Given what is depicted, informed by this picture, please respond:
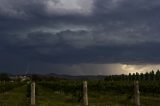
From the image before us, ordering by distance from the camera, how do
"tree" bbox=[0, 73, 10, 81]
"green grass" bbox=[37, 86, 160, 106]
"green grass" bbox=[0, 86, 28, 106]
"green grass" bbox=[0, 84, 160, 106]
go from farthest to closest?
"tree" bbox=[0, 73, 10, 81]
"green grass" bbox=[37, 86, 160, 106]
"green grass" bbox=[0, 84, 160, 106]
"green grass" bbox=[0, 86, 28, 106]

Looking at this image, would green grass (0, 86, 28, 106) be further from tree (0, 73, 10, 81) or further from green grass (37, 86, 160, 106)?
tree (0, 73, 10, 81)

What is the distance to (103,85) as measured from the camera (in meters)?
73.1

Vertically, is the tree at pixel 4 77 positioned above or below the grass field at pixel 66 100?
above

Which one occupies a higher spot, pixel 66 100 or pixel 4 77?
pixel 4 77

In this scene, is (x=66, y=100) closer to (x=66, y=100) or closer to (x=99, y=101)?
(x=66, y=100)

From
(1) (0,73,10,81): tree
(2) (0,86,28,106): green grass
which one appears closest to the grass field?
(2) (0,86,28,106): green grass

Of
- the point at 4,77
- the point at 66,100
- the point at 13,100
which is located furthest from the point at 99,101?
the point at 4,77

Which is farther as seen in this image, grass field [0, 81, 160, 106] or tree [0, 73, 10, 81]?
tree [0, 73, 10, 81]

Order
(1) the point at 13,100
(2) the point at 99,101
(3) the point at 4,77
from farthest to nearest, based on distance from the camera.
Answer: (3) the point at 4,77 < (2) the point at 99,101 < (1) the point at 13,100

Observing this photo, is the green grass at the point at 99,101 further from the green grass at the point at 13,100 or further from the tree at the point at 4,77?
the tree at the point at 4,77

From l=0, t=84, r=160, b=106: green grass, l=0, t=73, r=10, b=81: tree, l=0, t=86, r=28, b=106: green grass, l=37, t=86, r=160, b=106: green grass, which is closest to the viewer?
l=0, t=86, r=28, b=106: green grass

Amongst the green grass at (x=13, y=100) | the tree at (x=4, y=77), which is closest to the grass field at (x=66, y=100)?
the green grass at (x=13, y=100)

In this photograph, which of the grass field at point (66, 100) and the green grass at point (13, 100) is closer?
the green grass at point (13, 100)

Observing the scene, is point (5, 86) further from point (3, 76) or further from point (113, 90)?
point (3, 76)
